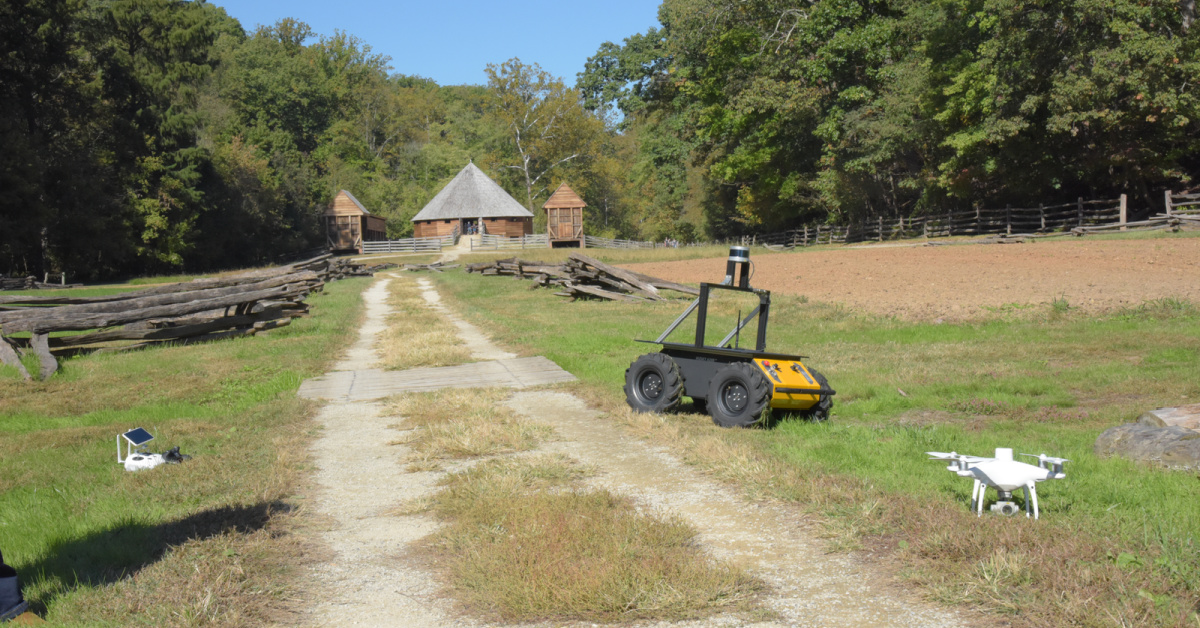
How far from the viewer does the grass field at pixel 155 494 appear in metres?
4.44

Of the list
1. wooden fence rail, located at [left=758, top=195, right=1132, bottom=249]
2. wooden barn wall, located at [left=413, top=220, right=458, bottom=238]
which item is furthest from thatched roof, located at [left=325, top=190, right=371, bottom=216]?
wooden fence rail, located at [left=758, top=195, right=1132, bottom=249]

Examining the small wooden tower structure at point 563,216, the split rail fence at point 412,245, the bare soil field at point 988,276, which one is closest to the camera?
the bare soil field at point 988,276

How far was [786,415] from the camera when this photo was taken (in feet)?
28.3

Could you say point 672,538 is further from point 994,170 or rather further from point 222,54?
point 222,54

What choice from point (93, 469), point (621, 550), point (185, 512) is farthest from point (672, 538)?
point (93, 469)

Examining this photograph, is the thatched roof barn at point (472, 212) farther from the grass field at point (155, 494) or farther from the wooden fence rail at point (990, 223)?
the grass field at point (155, 494)

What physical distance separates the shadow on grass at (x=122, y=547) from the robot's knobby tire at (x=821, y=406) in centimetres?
482

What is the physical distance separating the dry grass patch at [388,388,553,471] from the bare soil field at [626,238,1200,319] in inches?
395

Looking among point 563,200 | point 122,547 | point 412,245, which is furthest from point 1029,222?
point 412,245

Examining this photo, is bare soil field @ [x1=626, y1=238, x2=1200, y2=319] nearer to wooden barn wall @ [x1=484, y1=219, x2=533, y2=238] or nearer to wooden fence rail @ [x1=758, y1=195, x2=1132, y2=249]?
wooden fence rail @ [x1=758, y1=195, x2=1132, y2=249]

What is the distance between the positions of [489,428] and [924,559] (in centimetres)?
461

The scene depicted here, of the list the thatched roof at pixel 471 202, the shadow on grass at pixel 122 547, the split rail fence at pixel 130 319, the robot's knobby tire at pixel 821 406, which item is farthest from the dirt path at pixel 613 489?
the thatched roof at pixel 471 202

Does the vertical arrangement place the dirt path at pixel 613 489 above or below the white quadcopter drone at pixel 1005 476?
below

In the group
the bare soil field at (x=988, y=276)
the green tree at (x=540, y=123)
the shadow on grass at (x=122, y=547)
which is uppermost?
the green tree at (x=540, y=123)
